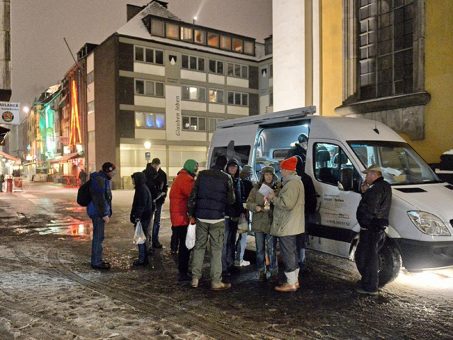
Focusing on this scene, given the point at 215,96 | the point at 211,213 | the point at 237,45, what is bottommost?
the point at 211,213

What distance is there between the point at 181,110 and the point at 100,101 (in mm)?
6934

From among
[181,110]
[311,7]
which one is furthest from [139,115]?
[311,7]

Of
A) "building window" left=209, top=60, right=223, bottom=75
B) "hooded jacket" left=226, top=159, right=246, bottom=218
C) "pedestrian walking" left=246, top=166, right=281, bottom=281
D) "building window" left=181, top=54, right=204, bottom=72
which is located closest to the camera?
"pedestrian walking" left=246, top=166, right=281, bottom=281

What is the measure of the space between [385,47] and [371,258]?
9.11 meters

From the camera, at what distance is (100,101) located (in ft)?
123

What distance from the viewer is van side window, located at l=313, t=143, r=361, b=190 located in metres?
6.69

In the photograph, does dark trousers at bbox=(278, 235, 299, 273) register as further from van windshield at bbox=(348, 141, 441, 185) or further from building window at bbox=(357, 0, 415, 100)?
building window at bbox=(357, 0, 415, 100)

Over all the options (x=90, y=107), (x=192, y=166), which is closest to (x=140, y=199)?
(x=192, y=166)

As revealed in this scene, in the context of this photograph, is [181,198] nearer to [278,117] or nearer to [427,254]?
[278,117]

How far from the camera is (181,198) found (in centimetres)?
675

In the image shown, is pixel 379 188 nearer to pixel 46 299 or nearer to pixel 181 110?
pixel 46 299

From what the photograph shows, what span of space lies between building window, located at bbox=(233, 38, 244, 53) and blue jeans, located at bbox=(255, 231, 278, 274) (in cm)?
3746

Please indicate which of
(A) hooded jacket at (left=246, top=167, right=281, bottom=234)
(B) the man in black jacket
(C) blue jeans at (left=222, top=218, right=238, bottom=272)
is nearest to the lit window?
(C) blue jeans at (left=222, top=218, right=238, bottom=272)

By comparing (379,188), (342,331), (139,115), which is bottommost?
(342,331)
